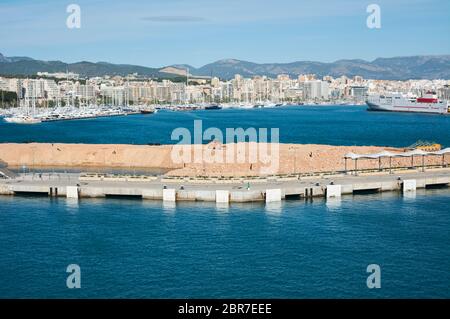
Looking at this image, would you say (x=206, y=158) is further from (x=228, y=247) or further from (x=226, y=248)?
(x=226, y=248)

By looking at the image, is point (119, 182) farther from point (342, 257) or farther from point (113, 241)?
point (342, 257)

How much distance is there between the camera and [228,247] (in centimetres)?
2650

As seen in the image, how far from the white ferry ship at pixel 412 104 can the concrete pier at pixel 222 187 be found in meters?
108

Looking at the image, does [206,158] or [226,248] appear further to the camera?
[206,158]

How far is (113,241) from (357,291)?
38.0 feet

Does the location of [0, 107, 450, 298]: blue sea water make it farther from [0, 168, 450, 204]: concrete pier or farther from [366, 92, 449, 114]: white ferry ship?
[366, 92, 449, 114]: white ferry ship

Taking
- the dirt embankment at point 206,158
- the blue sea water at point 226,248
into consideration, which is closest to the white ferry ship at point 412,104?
the dirt embankment at point 206,158

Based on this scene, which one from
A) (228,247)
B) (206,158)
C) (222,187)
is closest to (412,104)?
(206,158)

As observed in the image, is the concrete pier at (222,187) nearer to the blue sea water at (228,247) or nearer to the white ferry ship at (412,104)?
the blue sea water at (228,247)

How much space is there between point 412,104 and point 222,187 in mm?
120251

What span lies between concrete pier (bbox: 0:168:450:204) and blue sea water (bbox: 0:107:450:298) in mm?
804

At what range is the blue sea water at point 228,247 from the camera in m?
22.0

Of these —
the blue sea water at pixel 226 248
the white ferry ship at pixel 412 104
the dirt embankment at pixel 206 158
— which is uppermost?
the white ferry ship at pixel 412 104

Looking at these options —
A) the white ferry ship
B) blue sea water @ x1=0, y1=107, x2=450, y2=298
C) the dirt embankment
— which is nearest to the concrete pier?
blue sea water @ x1=0, y1=107, x2=450, y2=298
